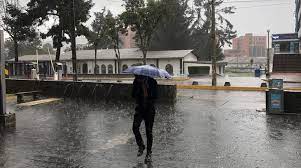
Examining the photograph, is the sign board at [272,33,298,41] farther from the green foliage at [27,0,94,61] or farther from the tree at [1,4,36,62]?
the tree at [1,4,36,62]

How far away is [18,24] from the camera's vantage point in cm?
4531

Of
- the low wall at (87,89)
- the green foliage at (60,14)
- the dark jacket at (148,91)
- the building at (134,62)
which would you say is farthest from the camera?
the building at (134,62)

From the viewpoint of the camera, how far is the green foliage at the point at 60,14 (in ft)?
140

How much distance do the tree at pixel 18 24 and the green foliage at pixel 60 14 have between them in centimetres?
115

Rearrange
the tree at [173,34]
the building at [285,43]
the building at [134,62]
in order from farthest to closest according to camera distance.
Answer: the tree at [173,34]
the building at [285,43]
the building at [134,62]

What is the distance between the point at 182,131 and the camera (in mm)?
10273

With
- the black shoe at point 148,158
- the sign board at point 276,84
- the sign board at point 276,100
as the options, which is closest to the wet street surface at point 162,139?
the black shoe at point 148,158

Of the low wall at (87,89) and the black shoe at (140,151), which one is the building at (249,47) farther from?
the black shoe at (140,151)

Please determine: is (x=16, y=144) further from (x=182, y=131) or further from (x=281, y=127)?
(x=281, y=127)

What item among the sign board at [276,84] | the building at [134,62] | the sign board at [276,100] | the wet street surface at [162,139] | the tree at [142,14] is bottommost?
the wet street surface at [162,139]

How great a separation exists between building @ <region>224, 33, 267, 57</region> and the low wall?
146 m

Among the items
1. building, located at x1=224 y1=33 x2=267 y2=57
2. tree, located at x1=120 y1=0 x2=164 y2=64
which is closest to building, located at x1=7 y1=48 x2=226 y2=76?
tree, located at x1=120 y1=0 x2=164 y2=64

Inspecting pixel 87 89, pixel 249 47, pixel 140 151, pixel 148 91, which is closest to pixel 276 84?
pixel 148 91

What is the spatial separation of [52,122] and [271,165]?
755cm
